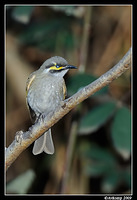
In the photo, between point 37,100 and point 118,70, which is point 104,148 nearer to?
point 37,100

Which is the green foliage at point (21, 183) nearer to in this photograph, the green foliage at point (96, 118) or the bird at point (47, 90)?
the bird at point (47, 90)

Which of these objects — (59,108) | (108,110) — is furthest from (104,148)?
(59,108)

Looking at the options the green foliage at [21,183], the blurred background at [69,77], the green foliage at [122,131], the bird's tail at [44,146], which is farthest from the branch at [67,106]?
the blurred background at [69,77]

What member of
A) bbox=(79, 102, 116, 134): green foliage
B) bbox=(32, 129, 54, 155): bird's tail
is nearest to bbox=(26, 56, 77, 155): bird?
bbox=(32, 129, 54, 155): bird's tail

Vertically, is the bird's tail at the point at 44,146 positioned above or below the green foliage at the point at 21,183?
above

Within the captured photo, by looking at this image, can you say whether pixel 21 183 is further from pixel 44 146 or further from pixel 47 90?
pixel 47 90
